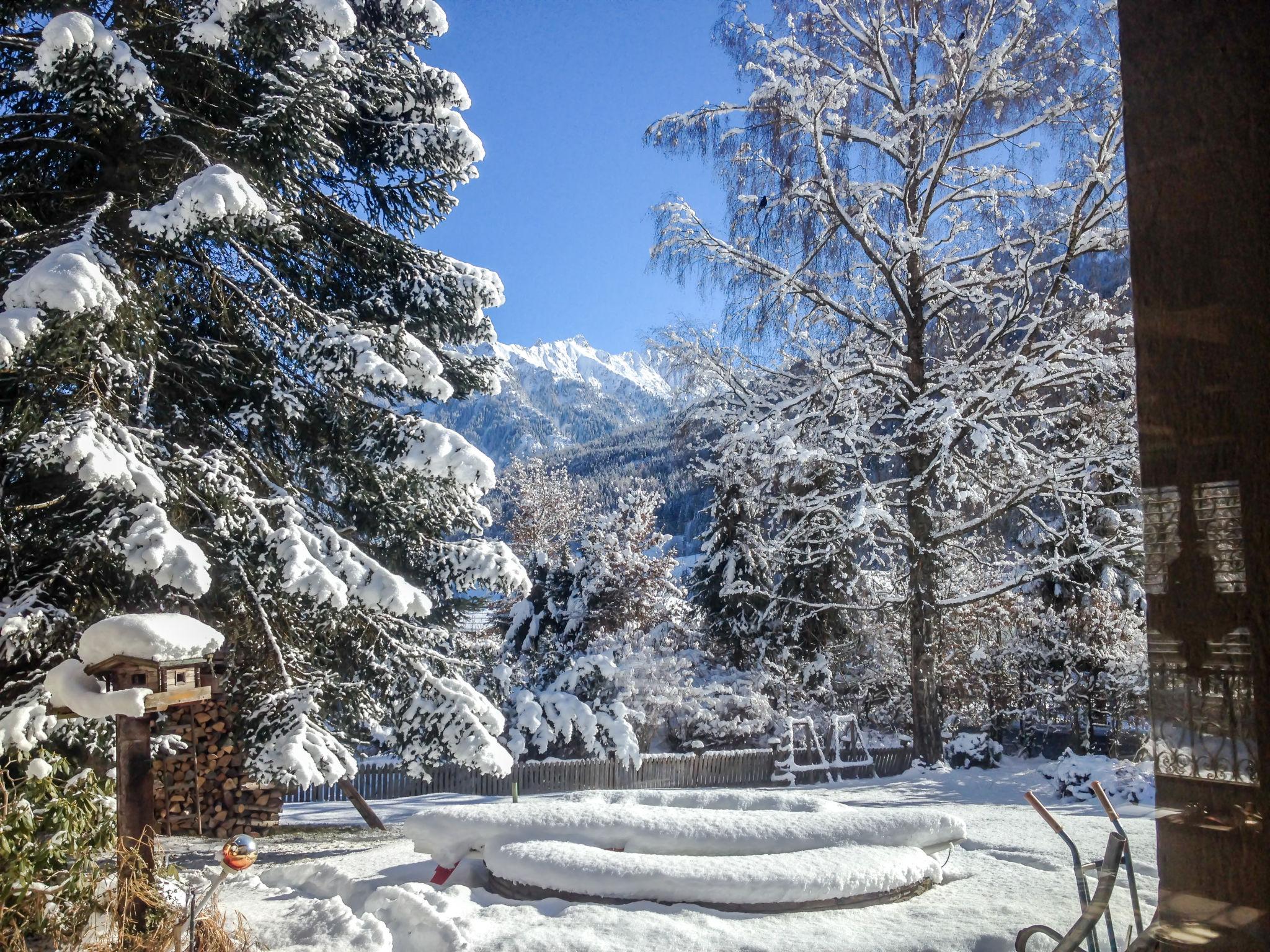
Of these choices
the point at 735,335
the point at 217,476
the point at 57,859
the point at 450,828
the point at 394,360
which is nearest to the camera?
the point at 57,859

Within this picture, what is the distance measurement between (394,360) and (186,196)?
1.56 meters

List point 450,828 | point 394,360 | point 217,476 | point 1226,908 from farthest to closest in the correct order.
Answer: point 394,360 → point 217,476 → point 450,828 → point 1226,908

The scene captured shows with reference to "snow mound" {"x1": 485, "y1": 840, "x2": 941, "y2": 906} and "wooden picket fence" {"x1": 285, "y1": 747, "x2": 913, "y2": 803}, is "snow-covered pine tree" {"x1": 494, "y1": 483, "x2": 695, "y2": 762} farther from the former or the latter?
"snow mound" {"x1": 485, "y1": 840, "x2": 941, "y2": 906}

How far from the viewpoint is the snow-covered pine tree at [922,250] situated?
741 centimetres

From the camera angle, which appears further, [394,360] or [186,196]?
[394,360]

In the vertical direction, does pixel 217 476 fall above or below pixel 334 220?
below

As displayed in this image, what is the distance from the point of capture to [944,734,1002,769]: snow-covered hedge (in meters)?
9.13

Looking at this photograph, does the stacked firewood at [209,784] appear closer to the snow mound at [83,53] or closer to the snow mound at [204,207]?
the snow mound at [204,207]

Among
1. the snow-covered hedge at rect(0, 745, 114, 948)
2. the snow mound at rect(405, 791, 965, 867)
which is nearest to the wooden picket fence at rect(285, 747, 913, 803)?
the snow mound at rect(405, 791, 965, 867)

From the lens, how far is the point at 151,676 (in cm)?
328

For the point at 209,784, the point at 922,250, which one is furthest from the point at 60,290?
the point at 922,250

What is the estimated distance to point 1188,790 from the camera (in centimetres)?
105

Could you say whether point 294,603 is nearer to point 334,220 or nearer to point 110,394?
point 110,394

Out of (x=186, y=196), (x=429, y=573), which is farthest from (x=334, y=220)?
(x=429, y=573)
